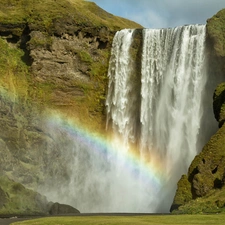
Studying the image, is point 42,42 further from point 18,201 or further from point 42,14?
point 18,201

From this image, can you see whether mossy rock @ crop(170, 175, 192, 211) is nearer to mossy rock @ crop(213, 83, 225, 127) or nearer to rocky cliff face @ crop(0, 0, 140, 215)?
mossy rock @ crop(213, 83, 225, 127)

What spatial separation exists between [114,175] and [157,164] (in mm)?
7213

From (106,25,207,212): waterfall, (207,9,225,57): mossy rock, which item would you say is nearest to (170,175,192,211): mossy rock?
(106,25,207,212): waterfall

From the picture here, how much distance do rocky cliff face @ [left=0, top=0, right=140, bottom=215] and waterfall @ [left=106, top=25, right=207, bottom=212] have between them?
253cm

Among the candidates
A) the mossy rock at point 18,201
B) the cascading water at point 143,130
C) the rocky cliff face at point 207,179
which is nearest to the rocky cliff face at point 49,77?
the cascading water at point 143,130

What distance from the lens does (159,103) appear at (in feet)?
202

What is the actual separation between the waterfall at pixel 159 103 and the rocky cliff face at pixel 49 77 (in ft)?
8.30

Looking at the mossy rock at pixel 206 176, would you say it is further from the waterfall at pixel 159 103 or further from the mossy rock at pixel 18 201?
the mossy rock at pixel 18 201

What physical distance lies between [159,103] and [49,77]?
51.1 feet

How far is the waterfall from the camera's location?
56.6m

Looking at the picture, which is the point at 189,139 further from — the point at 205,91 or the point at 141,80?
the point at 141,80

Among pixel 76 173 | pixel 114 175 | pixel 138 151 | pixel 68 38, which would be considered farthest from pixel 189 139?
pixel 68 38

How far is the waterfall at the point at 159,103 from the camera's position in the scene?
56.6m

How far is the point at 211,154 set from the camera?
3991 cm
